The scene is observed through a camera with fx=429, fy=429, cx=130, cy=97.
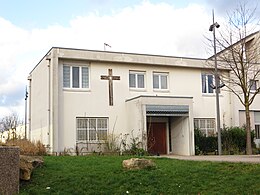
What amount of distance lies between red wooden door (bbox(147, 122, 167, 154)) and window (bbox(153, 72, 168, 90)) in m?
2.49

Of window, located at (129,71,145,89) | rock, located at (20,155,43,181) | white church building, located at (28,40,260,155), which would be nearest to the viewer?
rock, located at (20,155,43,181)

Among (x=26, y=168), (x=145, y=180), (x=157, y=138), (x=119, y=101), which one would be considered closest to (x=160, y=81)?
(x=119, y=101)

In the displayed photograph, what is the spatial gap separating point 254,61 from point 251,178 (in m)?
19.8

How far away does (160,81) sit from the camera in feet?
95.1

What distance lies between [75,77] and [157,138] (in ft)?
22.6

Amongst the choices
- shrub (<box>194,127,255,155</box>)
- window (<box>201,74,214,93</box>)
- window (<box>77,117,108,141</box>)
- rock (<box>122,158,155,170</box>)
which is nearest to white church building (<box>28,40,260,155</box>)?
window (<box>77,117,108,141</box>)

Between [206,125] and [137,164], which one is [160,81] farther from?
[137,164]

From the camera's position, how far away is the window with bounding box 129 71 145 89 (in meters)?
28.1

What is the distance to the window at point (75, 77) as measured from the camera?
26250 millimetres

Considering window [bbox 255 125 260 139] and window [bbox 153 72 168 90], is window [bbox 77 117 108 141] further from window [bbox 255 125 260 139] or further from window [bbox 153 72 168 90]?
window [bbox 255 125 260 139]

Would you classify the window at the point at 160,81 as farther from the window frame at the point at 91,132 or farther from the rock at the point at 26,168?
the rock at the point at 26,168

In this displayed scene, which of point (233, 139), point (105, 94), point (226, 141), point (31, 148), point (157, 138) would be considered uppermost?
point (105, 94)

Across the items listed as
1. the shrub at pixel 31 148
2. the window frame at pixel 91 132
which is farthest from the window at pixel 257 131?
the shrub at pixel 31 148

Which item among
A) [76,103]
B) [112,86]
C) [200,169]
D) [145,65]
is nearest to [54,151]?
[76,103]
